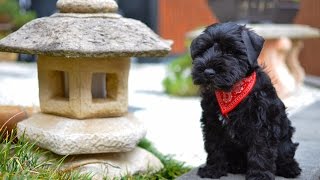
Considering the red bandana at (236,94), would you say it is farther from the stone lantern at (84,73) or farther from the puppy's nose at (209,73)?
the stone lantern at (84,73)

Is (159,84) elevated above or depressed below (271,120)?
below

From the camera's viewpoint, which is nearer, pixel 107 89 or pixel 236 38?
pixel 236 38

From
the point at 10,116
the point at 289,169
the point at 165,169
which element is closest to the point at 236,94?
the point at 289,169

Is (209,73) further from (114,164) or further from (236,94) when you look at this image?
(114,164)

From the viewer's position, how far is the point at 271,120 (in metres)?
3.67

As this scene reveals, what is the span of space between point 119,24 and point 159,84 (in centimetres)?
716

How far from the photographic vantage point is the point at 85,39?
400 cm

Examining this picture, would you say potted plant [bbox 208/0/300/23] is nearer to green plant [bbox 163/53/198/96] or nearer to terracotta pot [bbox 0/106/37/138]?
green plant [bbox 163/53/198/96]

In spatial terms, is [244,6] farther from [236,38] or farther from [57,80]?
[236,38]

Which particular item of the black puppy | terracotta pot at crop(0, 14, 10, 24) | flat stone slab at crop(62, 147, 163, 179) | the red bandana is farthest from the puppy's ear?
terracotta pot at crop(0, 14, 10, 24)

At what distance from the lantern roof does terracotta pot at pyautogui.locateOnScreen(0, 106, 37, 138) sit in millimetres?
801

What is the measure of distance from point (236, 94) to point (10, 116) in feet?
7.02

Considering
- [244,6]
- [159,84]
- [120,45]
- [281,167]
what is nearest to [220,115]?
[281,167]

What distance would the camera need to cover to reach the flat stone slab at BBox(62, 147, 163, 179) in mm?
4176
